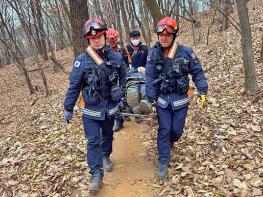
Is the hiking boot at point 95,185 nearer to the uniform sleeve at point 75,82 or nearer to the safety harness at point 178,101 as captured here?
the uniform sleeve at point 75,82

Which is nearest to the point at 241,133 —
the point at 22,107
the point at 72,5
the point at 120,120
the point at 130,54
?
the point at 120,120

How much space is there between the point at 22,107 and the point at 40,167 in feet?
37.1

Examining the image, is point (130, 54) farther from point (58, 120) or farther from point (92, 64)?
point (92, 64)

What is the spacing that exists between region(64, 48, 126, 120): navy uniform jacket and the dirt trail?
115 cm

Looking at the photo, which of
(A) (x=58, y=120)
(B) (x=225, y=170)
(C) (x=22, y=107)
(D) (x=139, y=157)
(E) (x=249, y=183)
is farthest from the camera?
(C) (x=22, y=107)

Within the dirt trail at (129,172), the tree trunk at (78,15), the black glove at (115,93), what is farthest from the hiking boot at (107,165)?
the tree trunk at (78,15)

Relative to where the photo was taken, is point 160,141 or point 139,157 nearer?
point 160,141

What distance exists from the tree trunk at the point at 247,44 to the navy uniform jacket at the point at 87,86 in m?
3.68

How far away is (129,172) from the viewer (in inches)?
224

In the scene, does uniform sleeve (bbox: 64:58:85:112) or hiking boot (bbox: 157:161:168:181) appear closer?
uniform sleeve (bbox: 64:58:85:112)

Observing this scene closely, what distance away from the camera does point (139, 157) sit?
6.27 m

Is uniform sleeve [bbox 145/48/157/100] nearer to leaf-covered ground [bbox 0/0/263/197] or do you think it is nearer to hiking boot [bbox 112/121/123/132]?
leaf-covered ground [bbox 0/0/263/197]

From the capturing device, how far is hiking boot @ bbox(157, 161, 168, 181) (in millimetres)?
5285

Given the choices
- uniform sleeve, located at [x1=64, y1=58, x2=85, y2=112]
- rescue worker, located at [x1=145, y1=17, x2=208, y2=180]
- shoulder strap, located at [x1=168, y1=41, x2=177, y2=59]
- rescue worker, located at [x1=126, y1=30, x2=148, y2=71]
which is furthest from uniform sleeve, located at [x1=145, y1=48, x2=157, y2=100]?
rescue worker, located at [x1=126, y1=30, x2=148, y2=71]
